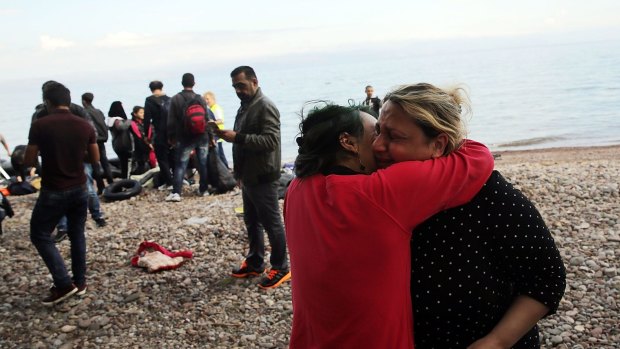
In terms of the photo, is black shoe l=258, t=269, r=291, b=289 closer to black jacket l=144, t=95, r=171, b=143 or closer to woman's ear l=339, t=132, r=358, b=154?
woman's ear l=339, t=132, r=358, b=154

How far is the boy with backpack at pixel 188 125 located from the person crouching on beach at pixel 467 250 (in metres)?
6.80

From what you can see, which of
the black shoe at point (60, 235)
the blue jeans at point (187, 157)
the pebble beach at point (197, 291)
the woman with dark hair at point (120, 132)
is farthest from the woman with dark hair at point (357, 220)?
the woman with dark hair at point (120, 132)

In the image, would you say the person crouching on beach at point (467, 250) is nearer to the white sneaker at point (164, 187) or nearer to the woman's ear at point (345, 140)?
the woman's ear at point (345, 140)

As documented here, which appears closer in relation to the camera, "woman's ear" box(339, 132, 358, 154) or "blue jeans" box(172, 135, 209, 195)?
"woman's ear" box(339, 132, 358, 154)

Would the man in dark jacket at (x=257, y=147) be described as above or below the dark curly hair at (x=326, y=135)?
below

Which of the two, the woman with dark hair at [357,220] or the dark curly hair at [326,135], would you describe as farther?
the dark curly hair at [326,135]

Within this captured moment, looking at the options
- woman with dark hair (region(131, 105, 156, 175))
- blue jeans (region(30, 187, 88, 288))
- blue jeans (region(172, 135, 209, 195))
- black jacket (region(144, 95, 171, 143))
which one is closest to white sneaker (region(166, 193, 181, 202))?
blue jeans (region(172, 135, 209, 195))

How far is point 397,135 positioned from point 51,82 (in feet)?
14.1

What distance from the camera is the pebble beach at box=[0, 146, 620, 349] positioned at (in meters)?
4.31

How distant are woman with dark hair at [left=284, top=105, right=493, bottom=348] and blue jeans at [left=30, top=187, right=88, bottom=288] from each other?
12.2 feet

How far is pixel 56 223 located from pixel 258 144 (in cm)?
204

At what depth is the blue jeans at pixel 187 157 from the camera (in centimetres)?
870

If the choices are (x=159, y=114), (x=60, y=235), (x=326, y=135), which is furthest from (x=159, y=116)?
(x=326, y=135)

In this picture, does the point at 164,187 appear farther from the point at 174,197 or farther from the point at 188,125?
the point at 188,125
